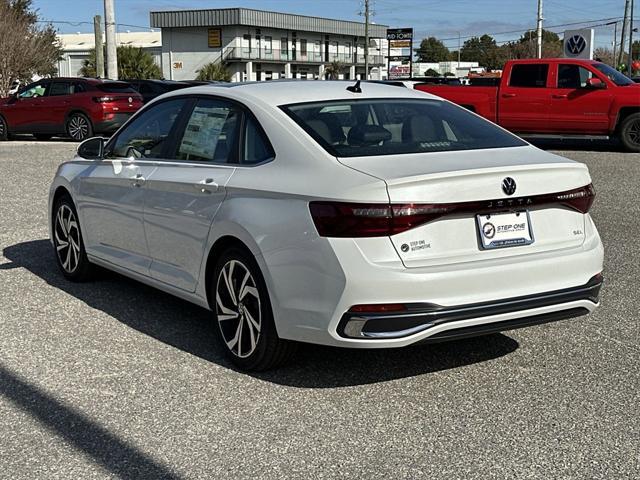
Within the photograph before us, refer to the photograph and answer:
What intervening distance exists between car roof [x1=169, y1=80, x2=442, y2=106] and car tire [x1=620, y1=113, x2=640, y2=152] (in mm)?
13348

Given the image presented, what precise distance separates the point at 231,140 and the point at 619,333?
2.68 metres

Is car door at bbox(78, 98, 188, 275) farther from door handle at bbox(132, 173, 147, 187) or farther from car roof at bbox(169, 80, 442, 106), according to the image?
car roof at bbox(169, 80, 442, 106)

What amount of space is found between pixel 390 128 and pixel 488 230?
991mm

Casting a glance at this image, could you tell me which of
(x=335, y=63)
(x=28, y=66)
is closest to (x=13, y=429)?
(x=28, y=66)

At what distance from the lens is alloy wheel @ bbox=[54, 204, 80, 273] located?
6.84m

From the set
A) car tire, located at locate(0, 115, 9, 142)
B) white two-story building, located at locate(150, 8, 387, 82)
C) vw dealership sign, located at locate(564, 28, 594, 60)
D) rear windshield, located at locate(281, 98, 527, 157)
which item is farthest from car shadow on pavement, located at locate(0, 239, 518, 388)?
white two-story building, located at locate(150, 8, 387, 82)

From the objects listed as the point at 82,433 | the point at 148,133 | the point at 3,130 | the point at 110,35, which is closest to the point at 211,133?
the point at 148,133

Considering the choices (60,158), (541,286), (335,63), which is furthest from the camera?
(335,63)

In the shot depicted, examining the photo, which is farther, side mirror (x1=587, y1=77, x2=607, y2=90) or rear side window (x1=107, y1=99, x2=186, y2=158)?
side mirror (x1=587, y1=77, x2=607, y2=90)

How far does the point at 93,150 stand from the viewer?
643 cm

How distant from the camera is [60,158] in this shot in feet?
58.0

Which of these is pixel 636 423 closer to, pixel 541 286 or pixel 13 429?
pixel 541 286

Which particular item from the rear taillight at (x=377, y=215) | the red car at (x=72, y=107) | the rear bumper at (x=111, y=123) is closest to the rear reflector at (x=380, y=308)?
the rear taillight at (x=377, y=215)

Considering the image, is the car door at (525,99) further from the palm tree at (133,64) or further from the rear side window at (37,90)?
the palm tree at (133,64)
